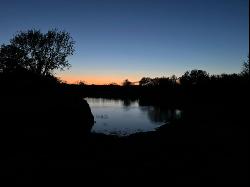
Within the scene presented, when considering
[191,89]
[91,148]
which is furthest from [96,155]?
[191,89]

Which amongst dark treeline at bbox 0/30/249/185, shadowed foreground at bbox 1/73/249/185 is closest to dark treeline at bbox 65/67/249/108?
dark treeline at bbox 0/30/249/185

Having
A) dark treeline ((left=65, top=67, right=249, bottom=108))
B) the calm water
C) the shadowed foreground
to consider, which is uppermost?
dark treeline ((left=65, top=67, right=249, bottom=108))

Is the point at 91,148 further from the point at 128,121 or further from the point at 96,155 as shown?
the point at 128,121

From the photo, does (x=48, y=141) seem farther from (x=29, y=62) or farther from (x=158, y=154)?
(x=29, y=62)

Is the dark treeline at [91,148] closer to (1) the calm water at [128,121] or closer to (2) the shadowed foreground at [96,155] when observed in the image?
(2) the shadowed foreground at [96,155]

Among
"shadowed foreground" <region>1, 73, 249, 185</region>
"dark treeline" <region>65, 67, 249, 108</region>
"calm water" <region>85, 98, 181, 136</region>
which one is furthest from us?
"dark treeline" <region>65, 67, 249, 108</region>

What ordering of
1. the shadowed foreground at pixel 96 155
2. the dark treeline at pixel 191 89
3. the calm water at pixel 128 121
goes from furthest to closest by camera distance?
the dark treeline at pixel 191 89 < the calm water at pixel 128 121 < the shadowed foreground at pixel 96 155

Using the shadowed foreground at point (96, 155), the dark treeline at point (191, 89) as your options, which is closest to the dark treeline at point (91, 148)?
the shadowed foreground at point (96, 155)

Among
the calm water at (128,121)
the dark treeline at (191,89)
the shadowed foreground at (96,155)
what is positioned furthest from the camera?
the dark treeline at (191,89)

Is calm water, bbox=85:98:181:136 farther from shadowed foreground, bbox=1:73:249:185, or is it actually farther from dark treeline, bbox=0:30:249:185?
shadowed foreground, bbox=1:73:249:185

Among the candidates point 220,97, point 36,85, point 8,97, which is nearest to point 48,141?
point 8,97

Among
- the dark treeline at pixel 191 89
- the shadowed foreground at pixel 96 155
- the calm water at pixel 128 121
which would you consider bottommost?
the calm water at pixel 128 121

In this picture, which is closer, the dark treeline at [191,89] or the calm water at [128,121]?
the calm water at [128,121]

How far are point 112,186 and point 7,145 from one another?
13.5m
